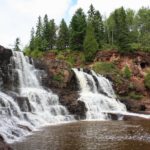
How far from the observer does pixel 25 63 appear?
49125 millimetres

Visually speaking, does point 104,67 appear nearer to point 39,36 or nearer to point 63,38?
point 63,38

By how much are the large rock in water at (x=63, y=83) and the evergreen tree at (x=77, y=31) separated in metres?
27.0

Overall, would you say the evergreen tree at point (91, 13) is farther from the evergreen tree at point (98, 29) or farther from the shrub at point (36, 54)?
the shrub at point (36, 54)

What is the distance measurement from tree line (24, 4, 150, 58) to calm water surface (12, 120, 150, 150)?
43.4 m

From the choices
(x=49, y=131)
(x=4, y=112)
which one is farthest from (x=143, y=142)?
(x=4, y=112)

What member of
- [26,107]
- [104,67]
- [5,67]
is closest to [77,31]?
[104,67]

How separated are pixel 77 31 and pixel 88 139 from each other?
5901 centimetres

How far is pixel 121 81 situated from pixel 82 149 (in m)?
36.2

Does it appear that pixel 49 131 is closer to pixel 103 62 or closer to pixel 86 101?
pixel 86 101

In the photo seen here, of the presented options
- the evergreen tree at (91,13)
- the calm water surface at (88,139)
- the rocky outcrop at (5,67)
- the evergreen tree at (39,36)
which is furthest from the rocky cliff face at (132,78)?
the calm water surface at (88,139)

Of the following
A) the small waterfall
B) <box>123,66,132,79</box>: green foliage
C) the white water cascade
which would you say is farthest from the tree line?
the white water cascade

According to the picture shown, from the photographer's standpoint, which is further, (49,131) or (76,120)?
(76,120)

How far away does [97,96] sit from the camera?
155ft

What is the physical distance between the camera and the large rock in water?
4162cm
